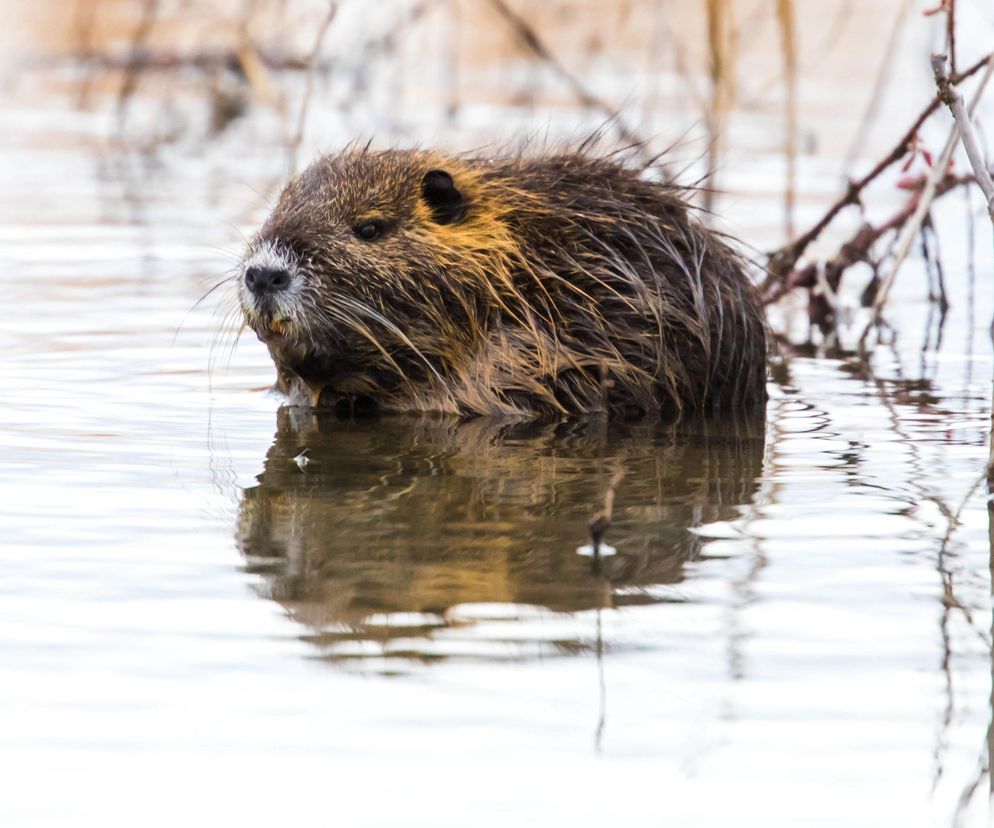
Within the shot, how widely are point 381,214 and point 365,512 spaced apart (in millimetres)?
1356

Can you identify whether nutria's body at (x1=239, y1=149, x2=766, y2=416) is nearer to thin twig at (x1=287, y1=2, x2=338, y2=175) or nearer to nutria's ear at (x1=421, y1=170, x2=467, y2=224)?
nutria's ear at (x1=421, y1=170, x2=467, y2=224)

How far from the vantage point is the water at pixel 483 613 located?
2.00 metres

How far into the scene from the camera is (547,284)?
172 inches

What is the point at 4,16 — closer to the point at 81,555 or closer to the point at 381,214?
the point at 381,214

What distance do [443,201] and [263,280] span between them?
54cm

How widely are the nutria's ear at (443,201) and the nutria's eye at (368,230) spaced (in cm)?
14

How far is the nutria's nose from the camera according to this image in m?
4.19

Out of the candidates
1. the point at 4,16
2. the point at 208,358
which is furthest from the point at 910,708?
the point at 4,16

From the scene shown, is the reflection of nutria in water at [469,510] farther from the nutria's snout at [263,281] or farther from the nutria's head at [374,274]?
the nutria's snout at [263,281]

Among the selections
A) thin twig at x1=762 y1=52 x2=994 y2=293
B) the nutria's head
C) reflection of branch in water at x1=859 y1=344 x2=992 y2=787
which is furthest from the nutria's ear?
reflection of branch in water at x1=859 y1=344 x2=992 y2=787

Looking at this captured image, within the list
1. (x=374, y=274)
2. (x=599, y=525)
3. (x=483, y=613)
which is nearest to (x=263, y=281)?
(x=374, y=274)

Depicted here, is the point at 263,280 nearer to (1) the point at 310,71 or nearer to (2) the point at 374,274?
(2) the point at 374,274

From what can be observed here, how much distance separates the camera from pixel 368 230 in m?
4.39

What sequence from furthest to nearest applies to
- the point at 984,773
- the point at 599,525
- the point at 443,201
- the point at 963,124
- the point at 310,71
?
the point at 310,71 < the point at 443,201 < the point at 963,124 < the point at 599,525 < the point at 984,773
